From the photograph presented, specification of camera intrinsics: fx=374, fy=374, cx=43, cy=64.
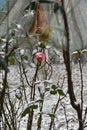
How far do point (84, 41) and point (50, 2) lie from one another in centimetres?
8

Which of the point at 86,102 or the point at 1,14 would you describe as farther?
the point at 86,102

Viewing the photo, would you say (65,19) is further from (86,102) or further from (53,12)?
(86,102)

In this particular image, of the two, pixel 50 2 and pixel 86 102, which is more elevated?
pixel 50 2

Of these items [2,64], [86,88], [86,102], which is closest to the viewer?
[2,64]

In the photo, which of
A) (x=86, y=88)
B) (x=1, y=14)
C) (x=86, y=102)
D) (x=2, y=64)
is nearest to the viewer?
(x=2, y=64)

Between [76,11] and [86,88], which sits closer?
[76,11]

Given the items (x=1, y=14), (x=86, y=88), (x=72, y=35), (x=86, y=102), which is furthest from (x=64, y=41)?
(x=86, y=88)

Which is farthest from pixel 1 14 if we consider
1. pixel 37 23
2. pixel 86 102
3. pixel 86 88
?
pixel 86 88

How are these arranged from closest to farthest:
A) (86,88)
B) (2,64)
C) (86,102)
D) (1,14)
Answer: (2,64), (1,14), (86,102), (86,88)

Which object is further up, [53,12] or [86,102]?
[53,12]

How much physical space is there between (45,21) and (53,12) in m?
0.03

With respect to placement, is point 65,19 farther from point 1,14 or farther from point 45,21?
point 1,14

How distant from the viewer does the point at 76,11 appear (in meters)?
0.58

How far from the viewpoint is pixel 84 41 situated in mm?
581
